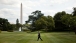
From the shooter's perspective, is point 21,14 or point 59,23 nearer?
point 59,23

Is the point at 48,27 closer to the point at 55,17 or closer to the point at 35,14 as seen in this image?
the point at 55,17

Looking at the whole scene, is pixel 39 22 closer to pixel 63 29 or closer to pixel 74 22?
pixel 63 29

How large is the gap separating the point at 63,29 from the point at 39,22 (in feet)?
51.8

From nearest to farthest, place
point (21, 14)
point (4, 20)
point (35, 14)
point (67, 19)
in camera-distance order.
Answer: point (67, 19) → point (21, 14) → point (4, 20) → point (35, 14)

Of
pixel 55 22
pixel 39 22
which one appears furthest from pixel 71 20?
pixel 55 22

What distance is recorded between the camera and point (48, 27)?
12400 cm

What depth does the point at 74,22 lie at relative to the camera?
78.4 m

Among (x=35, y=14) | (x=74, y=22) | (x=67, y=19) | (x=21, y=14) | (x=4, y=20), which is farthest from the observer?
(x=35, y=14)

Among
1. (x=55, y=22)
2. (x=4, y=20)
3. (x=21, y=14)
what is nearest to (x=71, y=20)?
(x=55, y=22)

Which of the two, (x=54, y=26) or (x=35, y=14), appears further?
(x=35, y=14)

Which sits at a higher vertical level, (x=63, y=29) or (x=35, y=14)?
(x=35, y=14)

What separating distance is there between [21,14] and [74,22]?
67632 mm

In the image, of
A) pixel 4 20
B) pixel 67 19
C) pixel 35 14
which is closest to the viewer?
pixel 67 19

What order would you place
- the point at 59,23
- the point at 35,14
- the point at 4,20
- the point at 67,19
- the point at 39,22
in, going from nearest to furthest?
the point at 67,19
the point at 39,22
the point at 59,23
the point at 4,20
the point at 35,14
